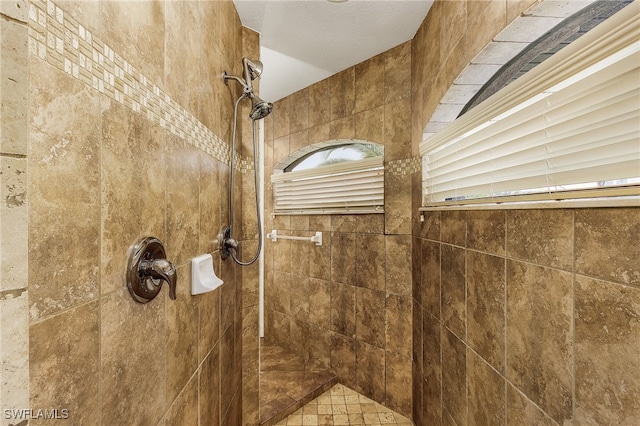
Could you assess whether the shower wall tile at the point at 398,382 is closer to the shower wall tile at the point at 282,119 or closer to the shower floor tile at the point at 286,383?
the shower floor tile at the point at 286,383

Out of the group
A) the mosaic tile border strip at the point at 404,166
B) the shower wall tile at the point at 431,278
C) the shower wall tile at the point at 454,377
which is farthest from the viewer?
the mosaic tile border strip at the point at 404,166

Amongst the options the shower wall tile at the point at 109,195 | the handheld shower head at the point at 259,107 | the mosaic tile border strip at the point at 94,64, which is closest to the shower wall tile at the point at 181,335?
the shower wall tile at the point at 109,195

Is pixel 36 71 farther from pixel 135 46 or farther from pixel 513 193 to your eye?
pixel 513 193

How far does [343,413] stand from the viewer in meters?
1.85

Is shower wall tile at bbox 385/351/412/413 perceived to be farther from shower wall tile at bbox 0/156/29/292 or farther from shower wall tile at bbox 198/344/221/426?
shower wall tile at bbox 0/156/29/292

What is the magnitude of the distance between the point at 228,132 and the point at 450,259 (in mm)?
1368

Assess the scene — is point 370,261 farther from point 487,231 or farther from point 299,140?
point 299,140

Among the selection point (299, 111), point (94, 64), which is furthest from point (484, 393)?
point (299, 111)

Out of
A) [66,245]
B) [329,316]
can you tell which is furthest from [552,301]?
[329,316]

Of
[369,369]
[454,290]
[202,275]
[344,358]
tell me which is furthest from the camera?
[344,358]

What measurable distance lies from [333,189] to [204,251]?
4.39ft

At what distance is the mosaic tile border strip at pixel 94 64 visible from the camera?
44 cm

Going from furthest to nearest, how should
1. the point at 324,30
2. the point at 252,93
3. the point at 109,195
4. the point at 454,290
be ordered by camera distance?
the point at 324,30 < the point at 252,93 < the point at 454,290 < the point at 109,195

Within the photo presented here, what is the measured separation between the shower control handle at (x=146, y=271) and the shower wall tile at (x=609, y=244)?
1087 millimetres
